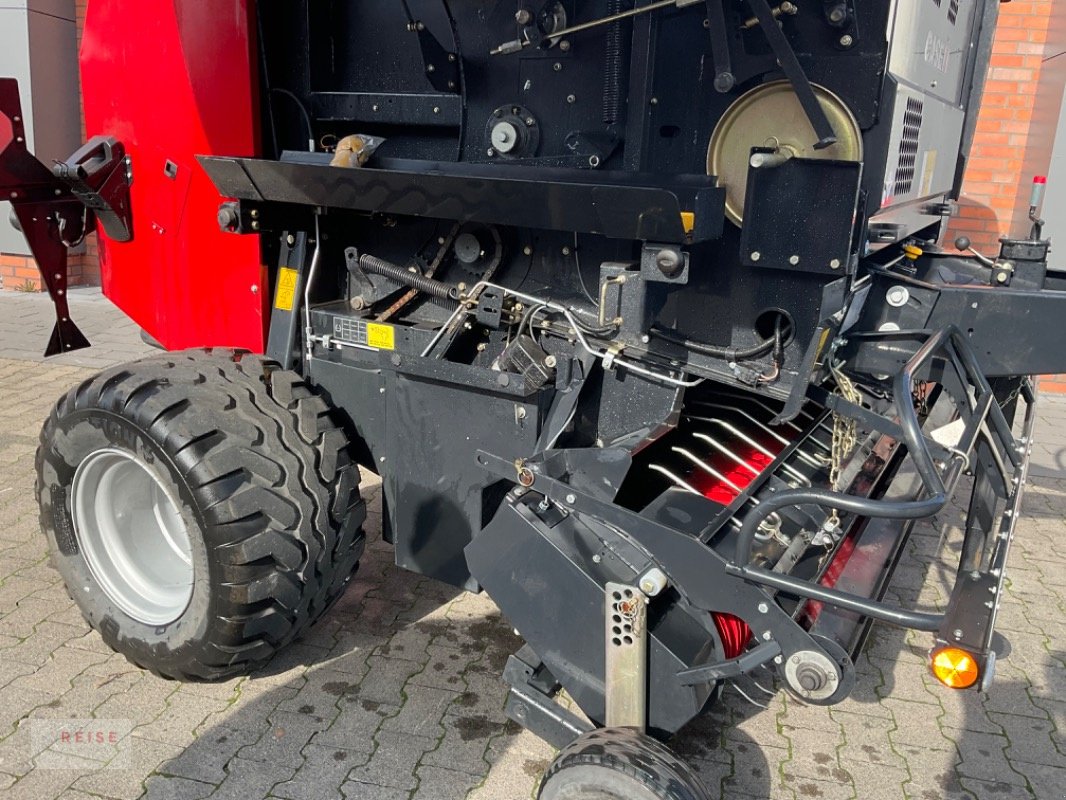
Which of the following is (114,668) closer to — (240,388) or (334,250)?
(240,388)

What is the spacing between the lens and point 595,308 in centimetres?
262

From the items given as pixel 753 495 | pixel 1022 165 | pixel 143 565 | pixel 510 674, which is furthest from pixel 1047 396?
pixel 143 565

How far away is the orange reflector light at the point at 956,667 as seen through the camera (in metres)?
2.08

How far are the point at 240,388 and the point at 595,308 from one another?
1.07 metres

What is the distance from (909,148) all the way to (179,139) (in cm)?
222

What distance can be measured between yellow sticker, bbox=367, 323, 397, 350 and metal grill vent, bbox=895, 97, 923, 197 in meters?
1.50

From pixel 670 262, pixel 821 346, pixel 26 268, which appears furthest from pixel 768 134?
pixel 26 268

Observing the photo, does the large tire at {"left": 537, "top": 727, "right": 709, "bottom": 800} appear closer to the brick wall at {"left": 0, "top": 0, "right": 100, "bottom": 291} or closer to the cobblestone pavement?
the cobblestone pavement

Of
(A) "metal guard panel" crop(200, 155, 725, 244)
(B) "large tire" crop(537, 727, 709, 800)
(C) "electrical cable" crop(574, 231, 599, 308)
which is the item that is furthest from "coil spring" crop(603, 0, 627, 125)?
(B) "large tire" crop(537, 727, 709, 800)

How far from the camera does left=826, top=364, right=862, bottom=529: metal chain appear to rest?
256 centimetres

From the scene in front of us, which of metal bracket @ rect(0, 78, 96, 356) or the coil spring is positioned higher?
the coil spring

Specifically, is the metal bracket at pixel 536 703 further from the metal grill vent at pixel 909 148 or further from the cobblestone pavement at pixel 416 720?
the metal grill vent at pixel 909 148

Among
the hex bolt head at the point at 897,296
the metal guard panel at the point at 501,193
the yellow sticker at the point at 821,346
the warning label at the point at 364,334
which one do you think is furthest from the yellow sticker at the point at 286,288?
the hex bolt head at the point at 897,296

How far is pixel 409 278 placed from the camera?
9.34 ft
